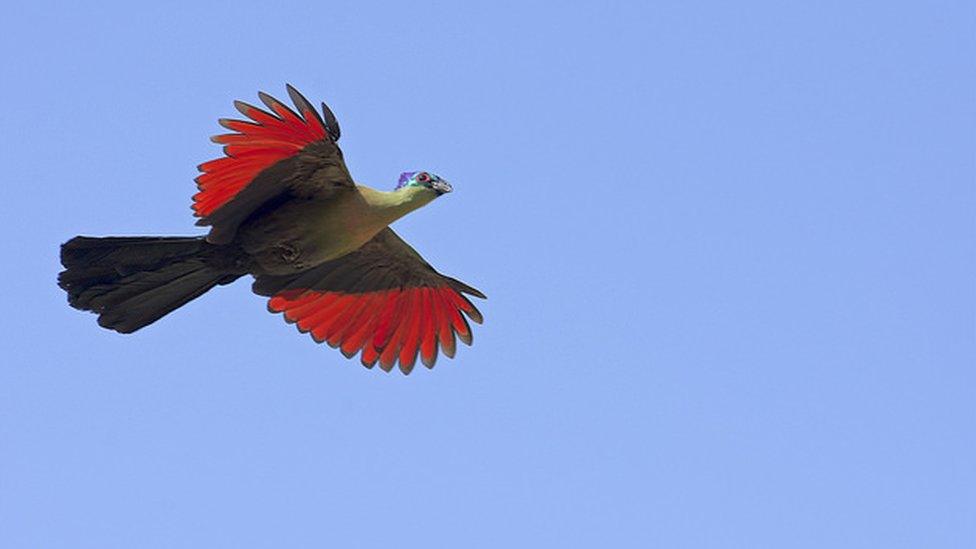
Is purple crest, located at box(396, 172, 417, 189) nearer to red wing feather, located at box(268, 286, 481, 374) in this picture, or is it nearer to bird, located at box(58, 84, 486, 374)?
bird, located at box(58, 84, 486, 374)

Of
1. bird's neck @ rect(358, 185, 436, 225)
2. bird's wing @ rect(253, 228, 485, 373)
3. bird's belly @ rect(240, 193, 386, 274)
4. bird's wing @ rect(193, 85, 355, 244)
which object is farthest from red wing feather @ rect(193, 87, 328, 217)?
bird's wing @ rect(253, 228, 485, 373)

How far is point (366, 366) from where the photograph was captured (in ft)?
65.5

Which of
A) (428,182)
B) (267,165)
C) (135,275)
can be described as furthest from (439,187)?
(135,275)

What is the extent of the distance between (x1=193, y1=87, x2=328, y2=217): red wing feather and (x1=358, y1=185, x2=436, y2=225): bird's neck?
0.81 meters

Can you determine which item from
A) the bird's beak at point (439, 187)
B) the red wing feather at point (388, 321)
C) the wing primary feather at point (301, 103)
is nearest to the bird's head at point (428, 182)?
the bird's beak at point (439, 187)

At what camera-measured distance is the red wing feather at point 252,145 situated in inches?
656

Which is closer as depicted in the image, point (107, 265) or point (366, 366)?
point (107, 265)

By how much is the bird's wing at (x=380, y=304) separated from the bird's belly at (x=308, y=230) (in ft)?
6.16

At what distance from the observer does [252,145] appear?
55.4 ft

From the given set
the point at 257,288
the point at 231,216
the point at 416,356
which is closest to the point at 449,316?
the point at 416,356

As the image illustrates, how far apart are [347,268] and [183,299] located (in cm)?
222

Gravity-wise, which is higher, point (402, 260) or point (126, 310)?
point (402, 260)

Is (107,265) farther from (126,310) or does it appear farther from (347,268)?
(347,268)

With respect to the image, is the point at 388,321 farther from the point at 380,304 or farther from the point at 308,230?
the point at 308,230
